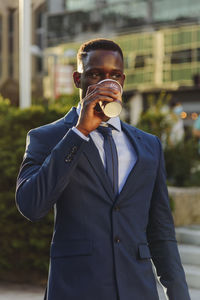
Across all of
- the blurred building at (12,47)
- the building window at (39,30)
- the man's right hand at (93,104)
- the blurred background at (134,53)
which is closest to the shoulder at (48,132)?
the man's right hand at (93,104)

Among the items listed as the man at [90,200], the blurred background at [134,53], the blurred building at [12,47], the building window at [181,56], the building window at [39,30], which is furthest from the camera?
the building window at [39,30]

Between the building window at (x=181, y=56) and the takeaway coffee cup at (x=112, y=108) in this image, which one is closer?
the takeaway coffee cup at (x=112, y=108)

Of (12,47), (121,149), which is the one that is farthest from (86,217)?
(12,47)

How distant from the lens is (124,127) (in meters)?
2.63

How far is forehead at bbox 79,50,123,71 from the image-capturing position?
2381 mm

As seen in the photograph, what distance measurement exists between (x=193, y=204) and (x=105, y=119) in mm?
6422

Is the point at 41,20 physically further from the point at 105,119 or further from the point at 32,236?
the point at 105,119

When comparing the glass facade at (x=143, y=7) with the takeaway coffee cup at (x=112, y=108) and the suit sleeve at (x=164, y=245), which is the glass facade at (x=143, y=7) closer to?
the suit sleeve at (x=164, y=245)

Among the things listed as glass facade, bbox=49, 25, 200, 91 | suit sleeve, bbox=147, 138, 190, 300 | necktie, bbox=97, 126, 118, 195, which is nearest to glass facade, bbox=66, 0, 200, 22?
glass facade, bbox=49, 25, 200, 91

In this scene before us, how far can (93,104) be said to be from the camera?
7.25ft

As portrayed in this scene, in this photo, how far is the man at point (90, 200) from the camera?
7.47 feet

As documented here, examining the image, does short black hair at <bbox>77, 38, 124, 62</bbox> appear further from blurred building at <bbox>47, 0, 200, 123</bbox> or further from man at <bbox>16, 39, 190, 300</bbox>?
blurred building at <bbox>47, 0, 200, 123</bbox>

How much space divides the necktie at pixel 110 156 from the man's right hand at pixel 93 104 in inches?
7.6

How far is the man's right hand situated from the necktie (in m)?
0.19
